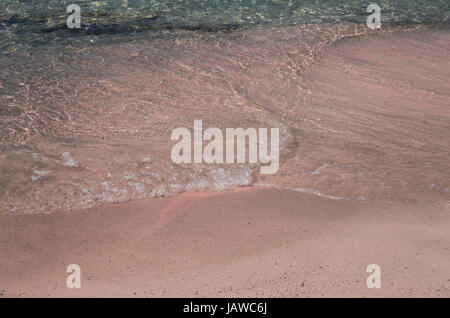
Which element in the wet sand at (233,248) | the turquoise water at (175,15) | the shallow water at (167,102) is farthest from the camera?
the turquoise water at (175,15)

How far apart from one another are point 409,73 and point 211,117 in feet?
8.78

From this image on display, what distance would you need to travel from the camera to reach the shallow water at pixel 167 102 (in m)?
3.73

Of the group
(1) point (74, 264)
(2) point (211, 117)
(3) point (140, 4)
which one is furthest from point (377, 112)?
(3) point (140, 4)

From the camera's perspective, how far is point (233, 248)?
3.04 metres

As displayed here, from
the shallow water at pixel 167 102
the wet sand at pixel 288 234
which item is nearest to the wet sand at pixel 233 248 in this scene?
the wet sand at pixel 288 234

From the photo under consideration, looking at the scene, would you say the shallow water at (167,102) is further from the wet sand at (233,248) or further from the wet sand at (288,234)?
the wet sand at (233,248)

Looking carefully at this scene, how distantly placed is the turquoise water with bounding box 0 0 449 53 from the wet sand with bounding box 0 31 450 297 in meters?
3.43

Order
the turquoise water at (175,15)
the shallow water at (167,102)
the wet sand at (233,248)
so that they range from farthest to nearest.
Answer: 1. the turquoise water at (175,15)
2. the shallow water at (167,102)
3. the wet sand at (233,248)

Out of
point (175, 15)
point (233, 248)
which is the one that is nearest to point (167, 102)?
point (233, 248)

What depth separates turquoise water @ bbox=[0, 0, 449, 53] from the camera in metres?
6.82

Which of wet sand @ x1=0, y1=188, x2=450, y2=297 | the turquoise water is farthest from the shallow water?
wet sand @ x1=0, y1=188, x2=450, y2=297

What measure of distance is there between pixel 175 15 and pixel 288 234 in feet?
17.5

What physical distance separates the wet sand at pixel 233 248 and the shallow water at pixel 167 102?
21 cm
